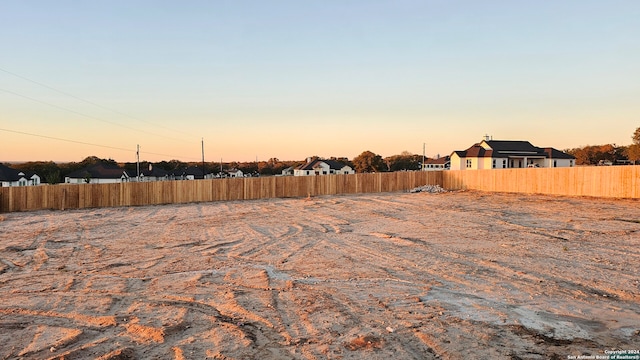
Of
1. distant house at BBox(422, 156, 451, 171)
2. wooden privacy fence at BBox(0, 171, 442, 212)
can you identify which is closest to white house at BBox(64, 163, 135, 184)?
wooden privacy fence at BBox(0, 171, 442, 212)

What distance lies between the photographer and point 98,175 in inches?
2039

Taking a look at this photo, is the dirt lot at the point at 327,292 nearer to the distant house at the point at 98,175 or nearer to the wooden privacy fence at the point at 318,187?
the wooden privacy fence at the point at 318,187

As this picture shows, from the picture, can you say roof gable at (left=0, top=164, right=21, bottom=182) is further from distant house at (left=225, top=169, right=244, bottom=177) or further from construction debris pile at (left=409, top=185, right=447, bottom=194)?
construction debris pile at (left=409, top=185, right=447, bottom=194)

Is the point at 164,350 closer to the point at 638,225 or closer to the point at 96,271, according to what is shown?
the point at 96,271

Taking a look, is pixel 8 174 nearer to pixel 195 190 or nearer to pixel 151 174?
pixel 151 174

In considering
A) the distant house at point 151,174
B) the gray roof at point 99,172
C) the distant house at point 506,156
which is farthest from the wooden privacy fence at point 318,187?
the distant house at point 151,174

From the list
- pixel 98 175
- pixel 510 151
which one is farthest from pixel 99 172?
pixel 510 151

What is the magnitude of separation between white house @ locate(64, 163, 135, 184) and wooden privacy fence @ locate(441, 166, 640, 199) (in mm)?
39951

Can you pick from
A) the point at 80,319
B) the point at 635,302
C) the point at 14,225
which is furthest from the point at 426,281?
the point at 14,225

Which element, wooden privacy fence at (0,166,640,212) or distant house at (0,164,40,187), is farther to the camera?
distant house at (0,164,40,187)

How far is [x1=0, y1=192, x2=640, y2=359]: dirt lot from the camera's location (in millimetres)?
3949

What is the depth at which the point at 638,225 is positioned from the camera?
452 inches

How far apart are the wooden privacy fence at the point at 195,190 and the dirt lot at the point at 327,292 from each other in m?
8.66

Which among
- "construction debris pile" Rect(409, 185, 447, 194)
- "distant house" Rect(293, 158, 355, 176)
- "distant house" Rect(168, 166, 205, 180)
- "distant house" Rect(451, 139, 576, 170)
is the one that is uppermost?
"distant house" Rect(451, 139, 576, 170)
